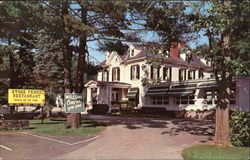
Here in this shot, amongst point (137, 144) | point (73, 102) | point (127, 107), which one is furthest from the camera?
point (127, 107)

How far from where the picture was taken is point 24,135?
1656 centimetres

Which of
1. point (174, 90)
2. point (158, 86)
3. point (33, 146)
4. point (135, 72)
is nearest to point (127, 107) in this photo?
point (158, 86)

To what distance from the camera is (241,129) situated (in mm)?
11922

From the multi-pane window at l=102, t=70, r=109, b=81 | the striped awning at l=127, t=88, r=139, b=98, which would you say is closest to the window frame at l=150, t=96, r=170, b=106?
the striped awning at l=127, t=88, r=139, b=98

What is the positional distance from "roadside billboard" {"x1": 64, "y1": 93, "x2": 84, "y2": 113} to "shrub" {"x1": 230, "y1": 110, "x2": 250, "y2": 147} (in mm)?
8781

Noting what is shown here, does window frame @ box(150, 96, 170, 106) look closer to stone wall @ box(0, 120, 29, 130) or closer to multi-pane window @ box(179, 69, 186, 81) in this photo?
multi-pane window @ box(179, 69, 186, 81)

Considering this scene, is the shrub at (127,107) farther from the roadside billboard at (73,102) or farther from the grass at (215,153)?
A: the grass at (215,153)

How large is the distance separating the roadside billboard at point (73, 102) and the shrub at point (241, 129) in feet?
28.8

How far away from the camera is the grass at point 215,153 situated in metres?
10.0

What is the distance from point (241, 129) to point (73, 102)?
929 centimetres

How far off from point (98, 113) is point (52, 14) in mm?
19867

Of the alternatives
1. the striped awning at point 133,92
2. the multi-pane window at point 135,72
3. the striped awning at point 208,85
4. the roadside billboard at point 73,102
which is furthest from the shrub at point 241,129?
the multi-pane window at point 135,72

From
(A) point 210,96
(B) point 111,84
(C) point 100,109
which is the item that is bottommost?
Answer: (C) point 100,109

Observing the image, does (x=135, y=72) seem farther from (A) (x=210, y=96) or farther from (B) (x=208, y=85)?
(B) (x=208, y=85)
